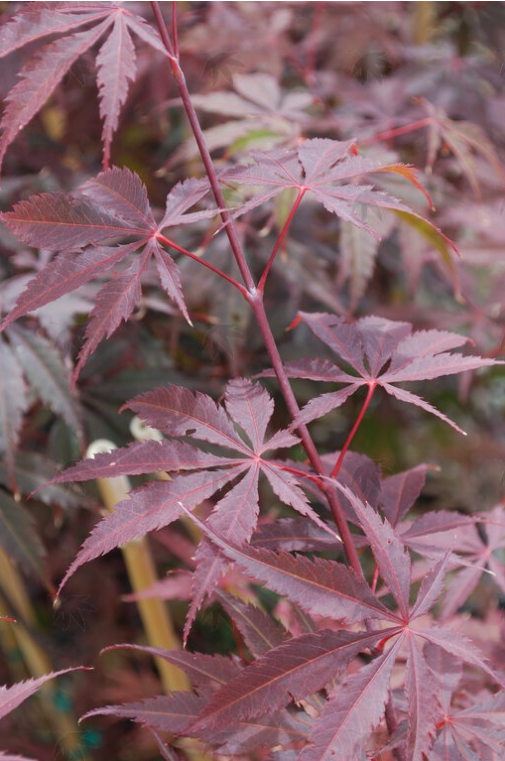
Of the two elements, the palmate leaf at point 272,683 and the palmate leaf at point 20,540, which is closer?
the palmate leaf at point 272,683

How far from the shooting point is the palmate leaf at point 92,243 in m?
0.33

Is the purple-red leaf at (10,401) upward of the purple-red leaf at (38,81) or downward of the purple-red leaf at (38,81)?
downward

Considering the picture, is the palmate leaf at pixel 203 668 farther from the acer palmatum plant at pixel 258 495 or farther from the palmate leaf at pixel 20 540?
the palmate leaf at pixel 20 540

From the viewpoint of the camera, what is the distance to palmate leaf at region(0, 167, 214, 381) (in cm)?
33

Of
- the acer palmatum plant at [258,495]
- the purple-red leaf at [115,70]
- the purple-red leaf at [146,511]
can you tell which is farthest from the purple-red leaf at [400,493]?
the purple-red leaf at [115,70]

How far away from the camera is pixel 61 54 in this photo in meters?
0.37

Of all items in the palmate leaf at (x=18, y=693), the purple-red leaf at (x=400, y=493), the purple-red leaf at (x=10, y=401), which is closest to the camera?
the palmate leaf at (x=18, y=693)

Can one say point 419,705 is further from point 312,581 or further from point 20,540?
point 20,540

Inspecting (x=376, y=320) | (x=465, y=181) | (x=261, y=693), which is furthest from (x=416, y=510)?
(x=261, y=693)

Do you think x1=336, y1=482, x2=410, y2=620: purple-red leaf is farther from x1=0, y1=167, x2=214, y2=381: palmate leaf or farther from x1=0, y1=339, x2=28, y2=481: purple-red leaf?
x1=0, y1=339, x2=28, y2=481: purple-red leaf

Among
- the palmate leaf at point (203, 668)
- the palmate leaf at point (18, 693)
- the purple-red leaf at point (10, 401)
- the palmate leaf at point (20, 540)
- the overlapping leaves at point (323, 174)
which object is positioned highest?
the overlapping leaves at point (323, 174)

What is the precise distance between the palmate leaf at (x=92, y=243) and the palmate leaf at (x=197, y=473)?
4 cm

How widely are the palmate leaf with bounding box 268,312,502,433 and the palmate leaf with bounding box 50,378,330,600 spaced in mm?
27

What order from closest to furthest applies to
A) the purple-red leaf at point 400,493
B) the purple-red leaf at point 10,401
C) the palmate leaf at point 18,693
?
→ the palmate leaf at point 18,693, the purple-red leaf at point 400,493, the purple-red leaf at point 10,401
